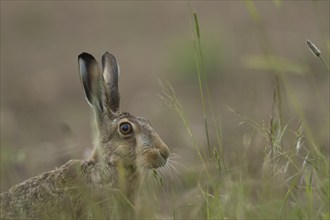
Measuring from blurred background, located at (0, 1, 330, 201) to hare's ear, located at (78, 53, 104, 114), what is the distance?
8.14 ft

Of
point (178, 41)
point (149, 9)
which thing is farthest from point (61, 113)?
point (149, 9)

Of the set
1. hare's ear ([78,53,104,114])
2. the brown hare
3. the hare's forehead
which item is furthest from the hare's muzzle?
hare's ear ([78,53,104,114])

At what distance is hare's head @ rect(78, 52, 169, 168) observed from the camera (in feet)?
20.9

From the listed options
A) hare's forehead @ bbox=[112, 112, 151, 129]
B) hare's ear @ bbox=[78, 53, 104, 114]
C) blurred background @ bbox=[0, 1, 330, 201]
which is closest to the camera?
hare's ear @ bbox=[78, 53, 104, 114]

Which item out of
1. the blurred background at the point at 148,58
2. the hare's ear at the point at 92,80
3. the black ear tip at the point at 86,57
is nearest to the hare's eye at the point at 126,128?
the hare's ear at the point at 92,80

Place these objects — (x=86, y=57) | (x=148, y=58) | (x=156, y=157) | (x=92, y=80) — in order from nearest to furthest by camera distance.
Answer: (x=156, y=157)
(x=86, y=57)
(x=92, y=80)
(x=148, y=58)

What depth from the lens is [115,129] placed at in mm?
6641

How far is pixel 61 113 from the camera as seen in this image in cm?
1138

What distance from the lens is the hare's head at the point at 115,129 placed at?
636 cm

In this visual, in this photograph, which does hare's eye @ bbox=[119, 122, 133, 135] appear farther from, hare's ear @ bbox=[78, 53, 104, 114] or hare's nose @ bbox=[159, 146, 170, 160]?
hare's nose @ bbox=[159, 146, 170, 160]

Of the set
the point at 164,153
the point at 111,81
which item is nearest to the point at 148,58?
the point at 111,81

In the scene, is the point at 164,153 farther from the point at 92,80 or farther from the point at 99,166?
the point at 92,80

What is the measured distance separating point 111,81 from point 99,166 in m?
0.62

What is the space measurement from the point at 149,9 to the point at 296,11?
1717 mm
